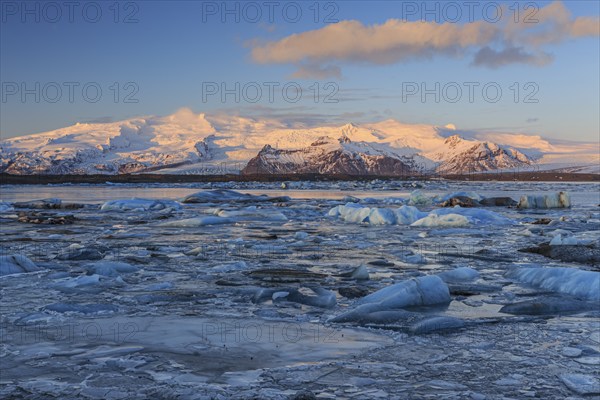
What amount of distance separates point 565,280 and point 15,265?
675 centimetres

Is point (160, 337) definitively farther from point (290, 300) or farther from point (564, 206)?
point (564, 206)

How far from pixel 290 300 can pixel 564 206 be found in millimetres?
21934

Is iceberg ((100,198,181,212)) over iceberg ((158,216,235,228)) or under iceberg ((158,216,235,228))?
over

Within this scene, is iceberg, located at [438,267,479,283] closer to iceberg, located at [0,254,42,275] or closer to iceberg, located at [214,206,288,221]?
iceberg, located at [0,254,42,275]

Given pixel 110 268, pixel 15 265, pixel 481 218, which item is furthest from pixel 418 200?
pixel 15 265

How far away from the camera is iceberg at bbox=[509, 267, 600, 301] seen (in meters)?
6.34

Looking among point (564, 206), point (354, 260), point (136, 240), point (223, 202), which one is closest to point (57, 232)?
point (136, 240)

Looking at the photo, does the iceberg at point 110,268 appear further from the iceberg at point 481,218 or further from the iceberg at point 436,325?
the iceberg at point 481,218

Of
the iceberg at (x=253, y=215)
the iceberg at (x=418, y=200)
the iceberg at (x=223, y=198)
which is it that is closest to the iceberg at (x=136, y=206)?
the iceberg at (x=253, y=215)

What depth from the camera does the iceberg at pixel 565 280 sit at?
6339mm

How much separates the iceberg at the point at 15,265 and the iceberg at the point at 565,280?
6.25 meters

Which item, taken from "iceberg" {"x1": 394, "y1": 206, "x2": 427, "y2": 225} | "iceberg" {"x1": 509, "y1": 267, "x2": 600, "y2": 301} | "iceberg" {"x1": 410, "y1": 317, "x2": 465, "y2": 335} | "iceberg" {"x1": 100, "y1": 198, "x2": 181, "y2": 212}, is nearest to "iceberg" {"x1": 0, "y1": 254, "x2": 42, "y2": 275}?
"iceberg" {"x1": 410, "y1": 317, "x2": 465, "y2": 335}

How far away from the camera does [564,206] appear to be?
82.4 ft

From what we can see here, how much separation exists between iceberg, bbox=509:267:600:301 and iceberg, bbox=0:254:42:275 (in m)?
6.25
